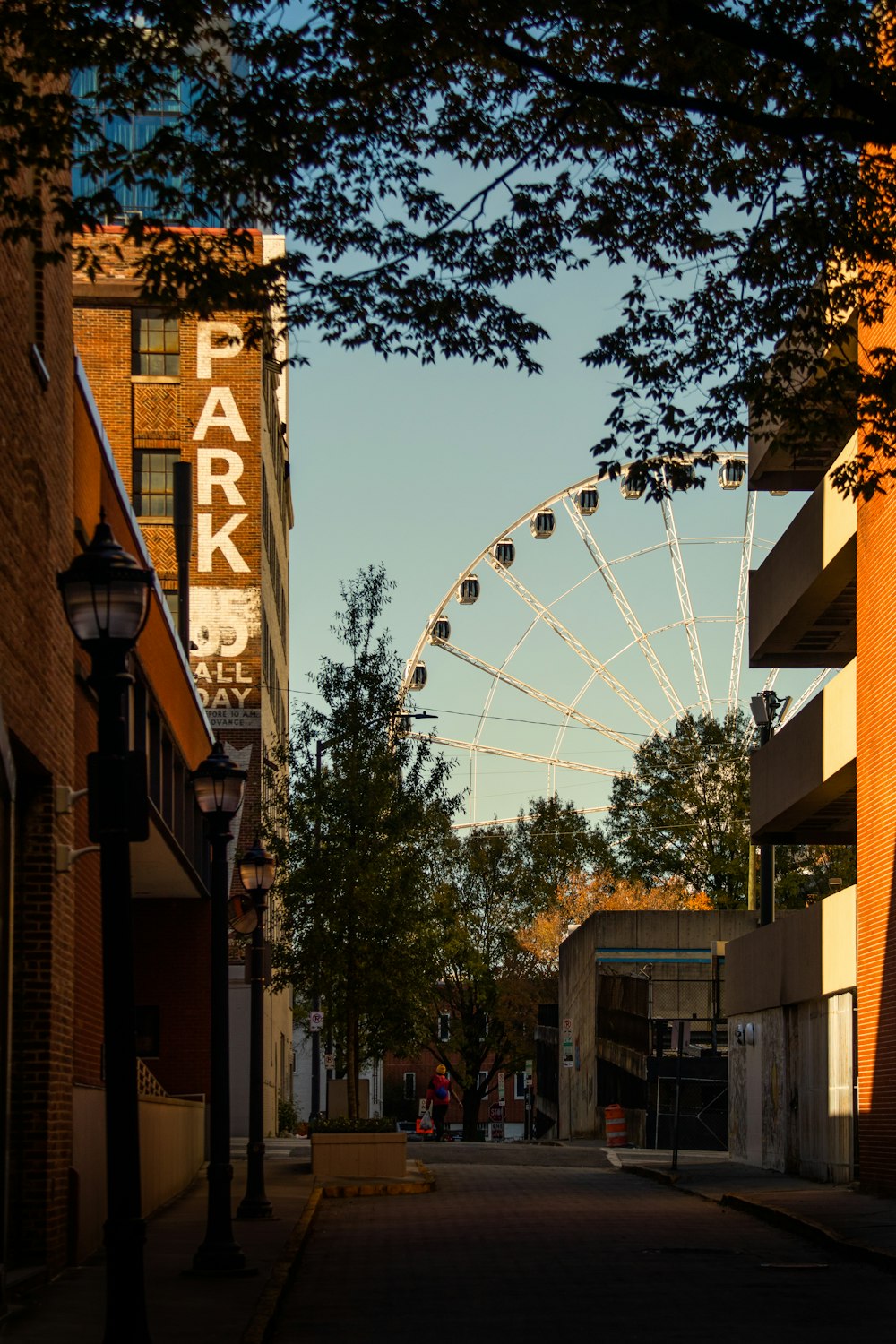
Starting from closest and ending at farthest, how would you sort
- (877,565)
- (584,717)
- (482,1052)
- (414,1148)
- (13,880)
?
(13,880) → (877,565) → (414,1148) → (584,717) → (482,1052)

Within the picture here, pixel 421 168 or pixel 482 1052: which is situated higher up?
pixel 421 168

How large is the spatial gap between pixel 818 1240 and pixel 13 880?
9314 mm

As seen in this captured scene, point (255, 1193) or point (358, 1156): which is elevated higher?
point (255, 1193)

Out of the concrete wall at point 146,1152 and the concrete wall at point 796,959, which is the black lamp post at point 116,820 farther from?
the concrete wall at point 796,959

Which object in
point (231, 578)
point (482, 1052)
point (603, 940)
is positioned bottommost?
point (482, 1052)

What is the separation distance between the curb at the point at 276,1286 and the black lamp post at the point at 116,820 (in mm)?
1935

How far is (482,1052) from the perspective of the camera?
74.4 meters

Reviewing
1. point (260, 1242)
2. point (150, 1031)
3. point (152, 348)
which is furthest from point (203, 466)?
point (260, 1242)

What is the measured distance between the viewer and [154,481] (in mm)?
50906

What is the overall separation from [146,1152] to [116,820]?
42.0 feet

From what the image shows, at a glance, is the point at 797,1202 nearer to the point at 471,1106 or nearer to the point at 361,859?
the point at 361,859

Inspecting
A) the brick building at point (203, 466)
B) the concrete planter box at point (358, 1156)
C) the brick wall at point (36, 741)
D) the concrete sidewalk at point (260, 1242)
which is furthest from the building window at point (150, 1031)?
the brick wall at point (36, 741)

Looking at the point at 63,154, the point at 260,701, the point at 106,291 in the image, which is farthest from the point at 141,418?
the point at 63,154

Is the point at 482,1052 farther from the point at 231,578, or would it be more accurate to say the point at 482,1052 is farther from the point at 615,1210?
the point at 615,1210
